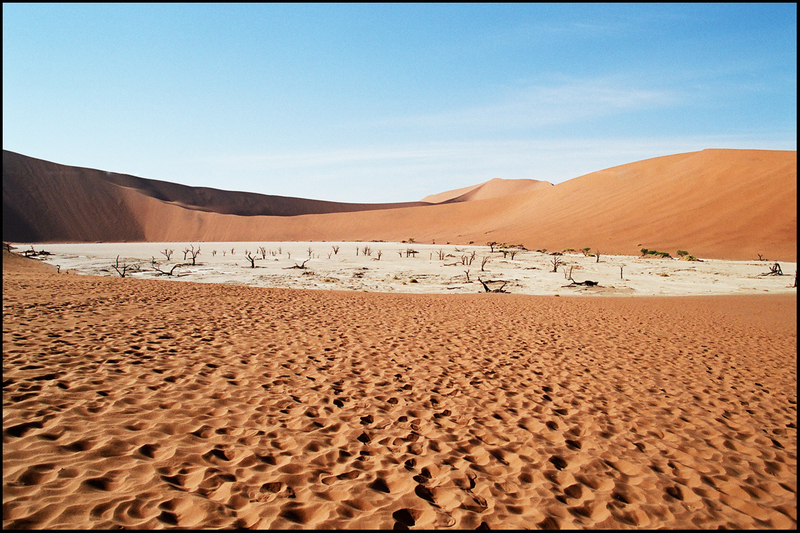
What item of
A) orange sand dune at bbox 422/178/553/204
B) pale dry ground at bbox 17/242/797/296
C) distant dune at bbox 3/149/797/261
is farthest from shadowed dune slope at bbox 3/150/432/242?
orange sand dune at bbox 422/178/553/204

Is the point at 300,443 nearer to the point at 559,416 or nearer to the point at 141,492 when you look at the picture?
the point at 141,492

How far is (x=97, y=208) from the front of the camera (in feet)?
223

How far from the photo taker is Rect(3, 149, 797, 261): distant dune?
3559cm

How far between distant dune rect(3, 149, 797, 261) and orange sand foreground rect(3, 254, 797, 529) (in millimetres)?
30438

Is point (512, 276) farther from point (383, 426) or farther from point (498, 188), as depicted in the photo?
point (498, 188)

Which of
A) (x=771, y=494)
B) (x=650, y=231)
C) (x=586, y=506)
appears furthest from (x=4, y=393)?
(x=650, y=231)

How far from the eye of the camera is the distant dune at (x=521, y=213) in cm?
3559

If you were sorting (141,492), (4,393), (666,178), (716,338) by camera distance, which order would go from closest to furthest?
1. (141,492)
2. (4,393)
3. (716,338)
4. (666,178)

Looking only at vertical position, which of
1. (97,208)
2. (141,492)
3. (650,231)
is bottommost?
(141,492)

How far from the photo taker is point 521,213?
62625 mm

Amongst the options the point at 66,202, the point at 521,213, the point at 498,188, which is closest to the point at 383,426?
the point at 521,213

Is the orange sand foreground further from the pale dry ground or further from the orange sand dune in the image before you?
the orange sand dune

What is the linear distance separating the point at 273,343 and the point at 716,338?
9.22 meters

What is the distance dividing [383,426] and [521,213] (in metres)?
61.7
